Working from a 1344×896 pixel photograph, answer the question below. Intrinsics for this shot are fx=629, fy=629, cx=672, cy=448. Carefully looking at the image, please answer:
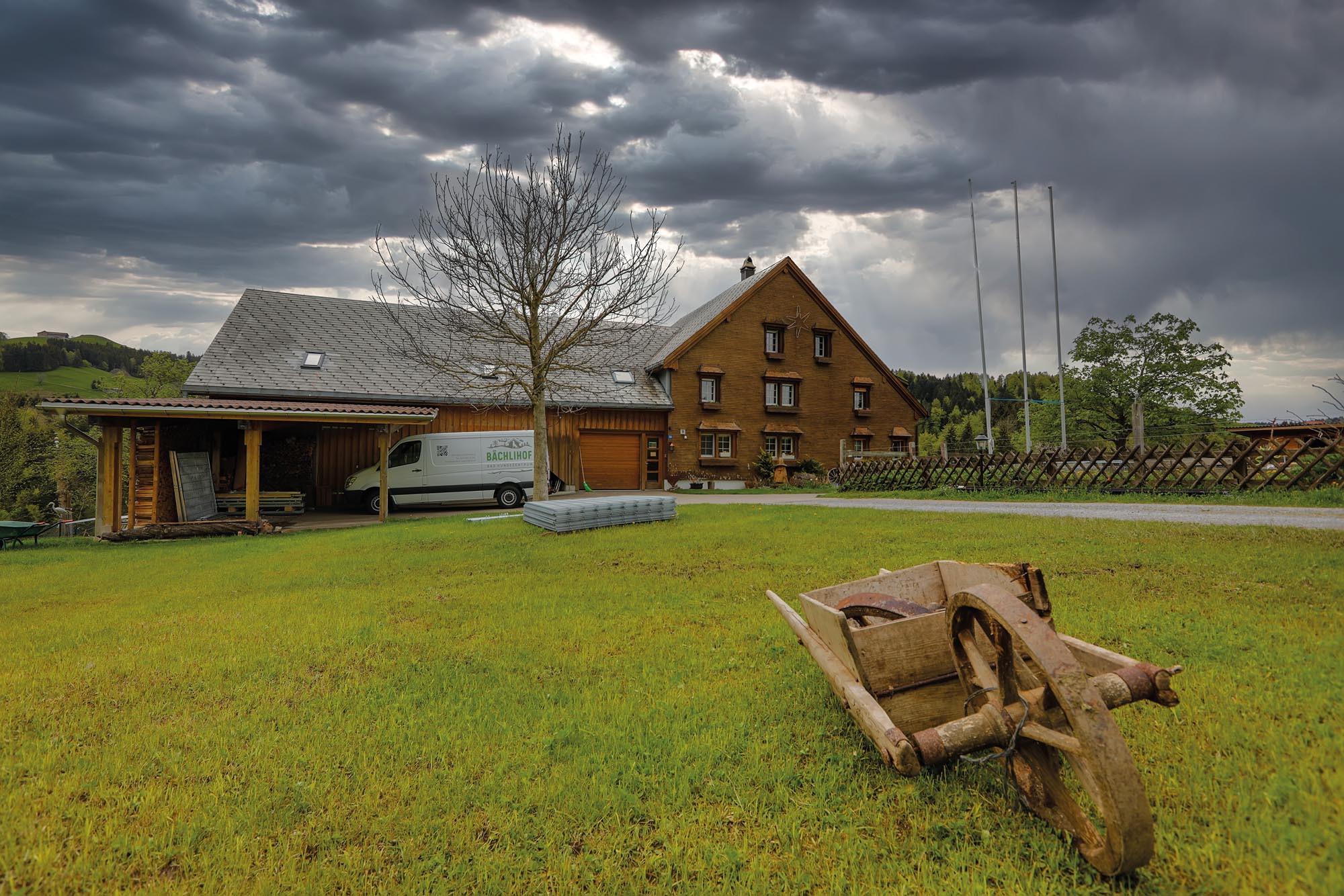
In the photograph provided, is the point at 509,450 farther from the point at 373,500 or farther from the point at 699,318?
the point at 699,318

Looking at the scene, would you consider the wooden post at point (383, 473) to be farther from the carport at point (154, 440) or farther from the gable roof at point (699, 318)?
the gable roof at point (699, 318)

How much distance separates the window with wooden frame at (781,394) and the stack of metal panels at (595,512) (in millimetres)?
18203

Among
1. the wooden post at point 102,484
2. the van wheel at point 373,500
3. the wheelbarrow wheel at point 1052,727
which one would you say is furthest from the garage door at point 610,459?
the wheelbarrow wheel at point 1052,727

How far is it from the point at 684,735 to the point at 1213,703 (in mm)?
2787

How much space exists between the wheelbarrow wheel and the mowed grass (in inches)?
7.8

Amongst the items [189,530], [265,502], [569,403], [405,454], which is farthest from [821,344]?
[189,530]

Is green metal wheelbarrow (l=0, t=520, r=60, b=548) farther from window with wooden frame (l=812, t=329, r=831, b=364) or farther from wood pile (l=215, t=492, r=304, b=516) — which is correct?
window with wooden frame (l=812, t=329, r=831, b=364)

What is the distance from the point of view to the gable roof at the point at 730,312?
1197 inches

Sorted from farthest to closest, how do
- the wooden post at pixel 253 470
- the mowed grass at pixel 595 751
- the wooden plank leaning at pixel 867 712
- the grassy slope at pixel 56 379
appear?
the grassy slope at pixel 56 379 → the wooden post at pixel 253 470 → the mowed grass at pixel 595 751 → the wooden plank leaning at pixel 867 712

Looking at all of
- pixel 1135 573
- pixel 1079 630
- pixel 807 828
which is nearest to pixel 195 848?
pixel 807 828

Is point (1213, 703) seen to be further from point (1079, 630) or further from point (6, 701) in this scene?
point (6, 701)

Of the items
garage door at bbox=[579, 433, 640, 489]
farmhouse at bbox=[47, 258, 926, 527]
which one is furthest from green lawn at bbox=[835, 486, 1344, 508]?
garage door at bbox=[579, 433, 640, 489]

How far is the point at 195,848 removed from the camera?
8.86 ft

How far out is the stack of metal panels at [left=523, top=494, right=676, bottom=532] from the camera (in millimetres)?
13188
